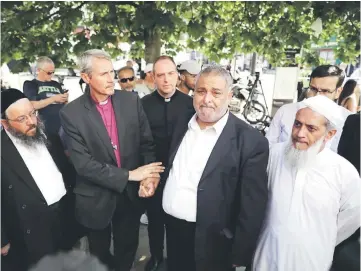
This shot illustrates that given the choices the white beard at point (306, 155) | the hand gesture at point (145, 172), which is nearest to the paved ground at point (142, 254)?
the hand gesture at point (145, 172)

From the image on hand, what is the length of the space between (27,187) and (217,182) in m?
1.37

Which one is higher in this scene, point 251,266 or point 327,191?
point 327,191

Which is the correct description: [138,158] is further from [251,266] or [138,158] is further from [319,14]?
[319,14]

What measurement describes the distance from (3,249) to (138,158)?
1154 millimetres

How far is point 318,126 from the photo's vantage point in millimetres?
1780

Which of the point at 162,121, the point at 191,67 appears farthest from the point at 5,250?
the point at 191,67

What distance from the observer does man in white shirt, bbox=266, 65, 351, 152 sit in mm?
2551

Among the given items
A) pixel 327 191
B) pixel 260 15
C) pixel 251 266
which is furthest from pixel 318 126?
pixel 260 15

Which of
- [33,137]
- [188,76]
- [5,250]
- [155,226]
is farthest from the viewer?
[188,76]

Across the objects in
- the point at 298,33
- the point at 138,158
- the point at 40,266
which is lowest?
the point at 40,266

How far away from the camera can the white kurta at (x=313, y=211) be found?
1738mm

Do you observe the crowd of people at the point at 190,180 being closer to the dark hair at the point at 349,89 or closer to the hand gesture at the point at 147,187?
the hand gesture at the point at 147,187

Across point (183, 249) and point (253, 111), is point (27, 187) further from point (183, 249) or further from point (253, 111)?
point (253, 111)

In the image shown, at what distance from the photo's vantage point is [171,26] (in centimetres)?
425
